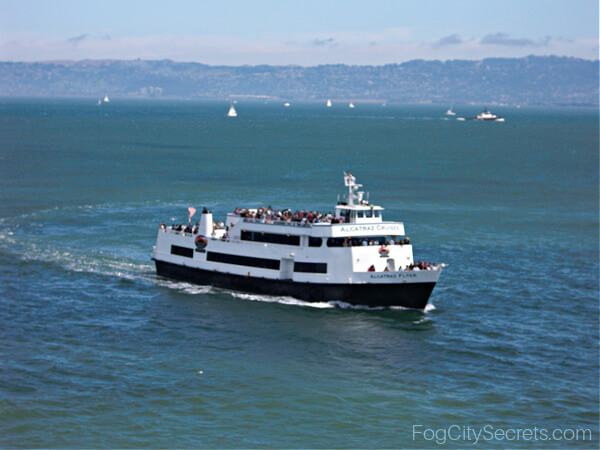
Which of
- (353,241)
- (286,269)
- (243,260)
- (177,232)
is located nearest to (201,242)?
(177,232)

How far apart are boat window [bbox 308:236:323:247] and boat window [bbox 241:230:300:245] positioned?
912 millimetres

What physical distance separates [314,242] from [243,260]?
568 cm

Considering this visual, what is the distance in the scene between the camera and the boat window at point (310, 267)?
2194 inches

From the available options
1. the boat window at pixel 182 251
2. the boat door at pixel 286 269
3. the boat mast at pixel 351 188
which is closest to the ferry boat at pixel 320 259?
the boat door at pixel 286 269

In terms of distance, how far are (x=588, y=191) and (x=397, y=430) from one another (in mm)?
83683

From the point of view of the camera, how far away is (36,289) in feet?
190

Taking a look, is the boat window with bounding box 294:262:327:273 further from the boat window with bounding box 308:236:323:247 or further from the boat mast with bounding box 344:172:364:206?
the boat mast with bounding box 344:172:364:206

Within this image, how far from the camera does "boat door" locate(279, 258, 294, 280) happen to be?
56.9m

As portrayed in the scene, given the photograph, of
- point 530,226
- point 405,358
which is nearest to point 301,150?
point 530,226

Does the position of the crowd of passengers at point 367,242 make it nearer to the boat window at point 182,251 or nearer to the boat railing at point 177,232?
the boat window at point 182,251

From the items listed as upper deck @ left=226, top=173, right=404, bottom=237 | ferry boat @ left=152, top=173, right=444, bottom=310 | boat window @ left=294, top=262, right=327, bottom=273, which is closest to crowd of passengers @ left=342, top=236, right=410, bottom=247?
ferry boat @ left=152, top=173, right=444, bottom=310

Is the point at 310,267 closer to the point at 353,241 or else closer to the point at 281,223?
the point at 353,241

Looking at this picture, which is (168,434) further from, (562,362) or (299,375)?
(562,362)

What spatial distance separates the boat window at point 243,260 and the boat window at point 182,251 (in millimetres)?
1738
